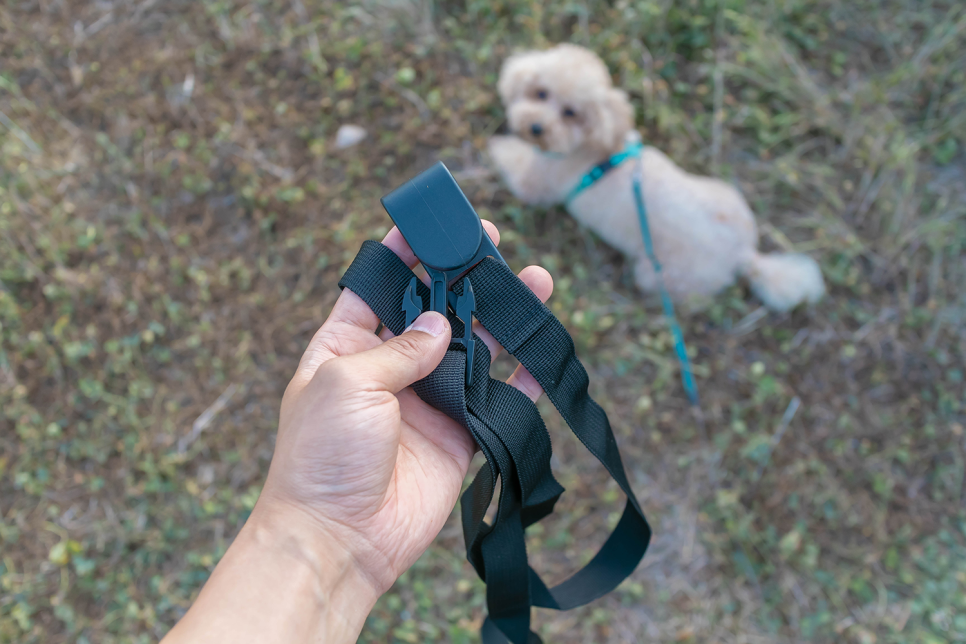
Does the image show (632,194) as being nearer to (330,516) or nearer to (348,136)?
(348,136)

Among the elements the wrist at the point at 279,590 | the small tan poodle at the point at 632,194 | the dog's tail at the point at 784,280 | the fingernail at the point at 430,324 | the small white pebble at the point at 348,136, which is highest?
the fingernail at the point at 430,324

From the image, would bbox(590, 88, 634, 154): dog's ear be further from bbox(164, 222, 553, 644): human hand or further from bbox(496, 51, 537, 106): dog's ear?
bbox(164, 222, 553, 644): human hand

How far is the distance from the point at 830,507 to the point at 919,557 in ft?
1.22

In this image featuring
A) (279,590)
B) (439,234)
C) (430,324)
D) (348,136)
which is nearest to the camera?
(279,590)

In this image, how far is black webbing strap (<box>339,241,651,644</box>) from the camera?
132 cm

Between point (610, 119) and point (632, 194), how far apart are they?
0.34m

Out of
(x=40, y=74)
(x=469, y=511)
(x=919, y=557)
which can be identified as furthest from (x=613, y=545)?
(x=40, y=74)

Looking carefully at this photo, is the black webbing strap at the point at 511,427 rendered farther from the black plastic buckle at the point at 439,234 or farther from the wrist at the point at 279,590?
the wrist at the point at 279,590

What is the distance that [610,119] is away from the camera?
2.27 meters

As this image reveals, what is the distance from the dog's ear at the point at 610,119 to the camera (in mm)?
2270

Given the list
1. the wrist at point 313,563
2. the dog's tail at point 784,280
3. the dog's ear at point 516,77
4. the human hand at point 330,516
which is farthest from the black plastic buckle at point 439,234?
the dog's tail at point 784,280

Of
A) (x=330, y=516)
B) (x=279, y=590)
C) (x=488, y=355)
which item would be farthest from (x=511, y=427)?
(x=279, y=590)

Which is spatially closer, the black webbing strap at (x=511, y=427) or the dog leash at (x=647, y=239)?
the black webbing strap at (x=511, y=427)

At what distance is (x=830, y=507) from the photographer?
222cm
